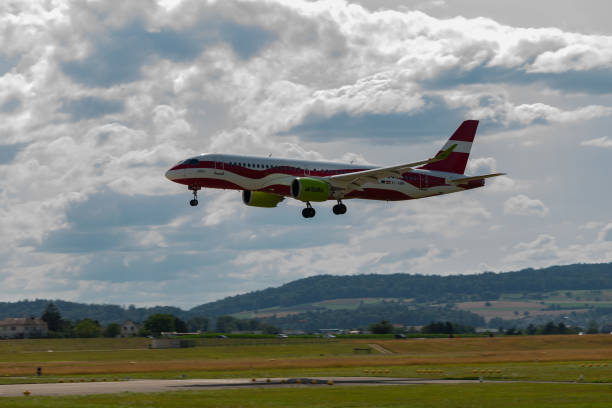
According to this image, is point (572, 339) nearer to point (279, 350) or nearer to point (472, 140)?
point (279, 350)

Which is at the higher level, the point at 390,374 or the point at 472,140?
the point at 472,140

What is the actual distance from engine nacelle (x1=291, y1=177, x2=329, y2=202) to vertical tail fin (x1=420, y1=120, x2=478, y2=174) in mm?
17736

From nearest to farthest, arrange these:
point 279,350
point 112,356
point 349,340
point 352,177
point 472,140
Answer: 1. point 352,177
2. point 472,140
3. point 112,356
4. point 279,350
5. point 349,340

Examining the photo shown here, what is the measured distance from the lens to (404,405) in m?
47.0

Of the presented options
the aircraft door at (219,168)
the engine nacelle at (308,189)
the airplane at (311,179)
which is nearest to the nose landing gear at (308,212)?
the airplane at (311,179)

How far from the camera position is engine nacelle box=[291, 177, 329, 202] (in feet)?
246

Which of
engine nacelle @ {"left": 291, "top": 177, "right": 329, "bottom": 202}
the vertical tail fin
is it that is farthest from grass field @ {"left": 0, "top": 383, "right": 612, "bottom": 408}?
the vertical tail fin

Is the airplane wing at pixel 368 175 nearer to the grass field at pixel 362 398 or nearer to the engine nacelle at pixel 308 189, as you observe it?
the engine nacelle at pixel 308 189

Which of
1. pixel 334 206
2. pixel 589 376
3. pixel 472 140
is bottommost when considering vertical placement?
pixel 589 376

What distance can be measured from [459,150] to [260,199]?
25.2 metres

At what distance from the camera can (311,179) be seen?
2990 inches

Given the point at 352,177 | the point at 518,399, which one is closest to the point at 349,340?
the point at 352,177

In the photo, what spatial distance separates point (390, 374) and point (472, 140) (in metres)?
30.2

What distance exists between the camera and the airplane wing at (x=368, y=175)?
74.1 metres
